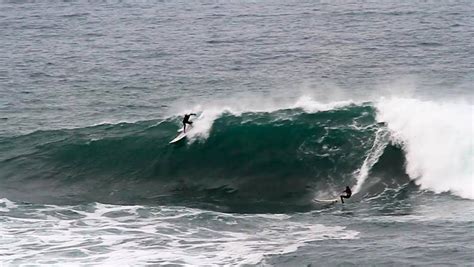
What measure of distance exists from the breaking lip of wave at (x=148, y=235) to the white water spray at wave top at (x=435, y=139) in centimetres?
699

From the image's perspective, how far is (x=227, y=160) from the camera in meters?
36.4

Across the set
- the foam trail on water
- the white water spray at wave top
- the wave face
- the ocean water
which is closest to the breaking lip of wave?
the ocean water

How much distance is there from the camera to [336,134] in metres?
37.0

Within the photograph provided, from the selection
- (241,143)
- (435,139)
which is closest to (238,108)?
(241,143)

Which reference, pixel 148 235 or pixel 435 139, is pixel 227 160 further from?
pixel 148 235

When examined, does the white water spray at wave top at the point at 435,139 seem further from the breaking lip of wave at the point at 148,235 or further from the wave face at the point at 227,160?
the breaking lip of wave at the point at 148,235

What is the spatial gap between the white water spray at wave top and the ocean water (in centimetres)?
9

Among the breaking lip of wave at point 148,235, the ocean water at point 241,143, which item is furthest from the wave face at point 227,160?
the breaking lip of wave at point 148,235

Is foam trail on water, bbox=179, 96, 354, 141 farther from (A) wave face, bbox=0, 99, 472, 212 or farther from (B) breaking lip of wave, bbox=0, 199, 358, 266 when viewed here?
(B) breaking lip of wave, bbox=0, 199, 358, 266

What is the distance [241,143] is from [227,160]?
1579 millimetres

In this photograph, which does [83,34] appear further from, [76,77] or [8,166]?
[8,166]

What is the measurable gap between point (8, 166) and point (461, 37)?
3433cm

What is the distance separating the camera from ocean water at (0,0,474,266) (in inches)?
1029

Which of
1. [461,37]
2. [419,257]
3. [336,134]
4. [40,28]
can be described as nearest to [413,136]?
[336,134]
